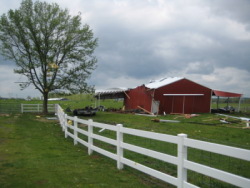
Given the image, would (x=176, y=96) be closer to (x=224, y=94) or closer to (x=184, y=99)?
(x=184, y=99)

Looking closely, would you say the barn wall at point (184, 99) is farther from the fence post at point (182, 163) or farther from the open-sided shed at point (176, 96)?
the fence post at point (182, 163)

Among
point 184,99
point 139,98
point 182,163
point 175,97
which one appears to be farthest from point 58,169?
point 139,98

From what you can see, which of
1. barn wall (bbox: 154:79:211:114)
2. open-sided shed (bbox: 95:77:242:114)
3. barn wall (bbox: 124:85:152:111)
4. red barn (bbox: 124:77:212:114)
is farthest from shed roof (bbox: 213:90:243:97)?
barn wall (bbox: 124:85:152:111)

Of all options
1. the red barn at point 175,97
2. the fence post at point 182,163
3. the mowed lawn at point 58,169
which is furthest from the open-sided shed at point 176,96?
the fence post at point 182,163

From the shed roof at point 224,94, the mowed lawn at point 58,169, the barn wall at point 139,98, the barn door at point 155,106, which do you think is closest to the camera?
the mowed lawn at point 58,169

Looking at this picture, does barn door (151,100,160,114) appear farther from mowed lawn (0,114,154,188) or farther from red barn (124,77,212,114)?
mowed lawn (0,114,154,188)

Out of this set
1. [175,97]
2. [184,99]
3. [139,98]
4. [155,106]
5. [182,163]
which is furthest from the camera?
[139,98]

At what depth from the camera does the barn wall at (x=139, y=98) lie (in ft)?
92.5

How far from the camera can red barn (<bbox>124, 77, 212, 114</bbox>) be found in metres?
27.6

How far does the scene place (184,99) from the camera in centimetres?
2858

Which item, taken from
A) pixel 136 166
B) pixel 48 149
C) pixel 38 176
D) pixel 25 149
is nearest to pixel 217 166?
pixel 136 166

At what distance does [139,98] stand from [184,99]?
482 cm

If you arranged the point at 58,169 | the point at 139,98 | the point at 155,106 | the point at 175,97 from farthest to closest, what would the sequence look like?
the point at 139,98, the point at 175,97, the point at 155,106, the point at 58,169

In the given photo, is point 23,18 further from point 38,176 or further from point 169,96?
point 38,176
